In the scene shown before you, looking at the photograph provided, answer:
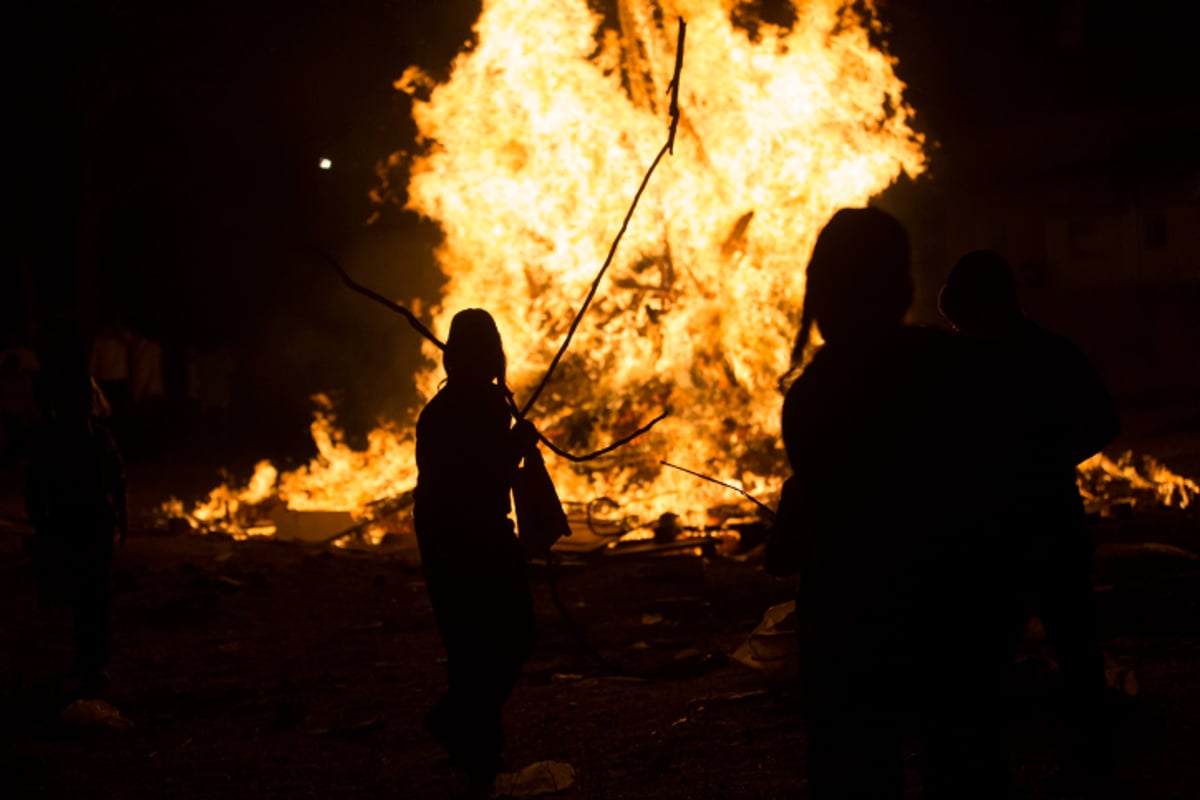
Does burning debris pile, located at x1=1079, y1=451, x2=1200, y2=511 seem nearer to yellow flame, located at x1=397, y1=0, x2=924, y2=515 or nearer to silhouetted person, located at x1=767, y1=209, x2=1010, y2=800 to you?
yellow flame, located at x1=397, y1=0, x2=924, y2=515

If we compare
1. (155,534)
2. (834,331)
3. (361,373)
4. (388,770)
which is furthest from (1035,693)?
(361,373)

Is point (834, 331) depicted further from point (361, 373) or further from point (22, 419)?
point (361, 373)

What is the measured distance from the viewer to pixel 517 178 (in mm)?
11461

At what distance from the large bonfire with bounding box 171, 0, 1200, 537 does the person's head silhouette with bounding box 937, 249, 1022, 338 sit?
678cm

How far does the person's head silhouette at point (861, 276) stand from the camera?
2396mm

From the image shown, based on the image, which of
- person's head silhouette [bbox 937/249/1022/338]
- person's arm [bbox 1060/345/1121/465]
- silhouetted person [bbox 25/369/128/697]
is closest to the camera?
person's arm [bbox 1060/345/1121/465]

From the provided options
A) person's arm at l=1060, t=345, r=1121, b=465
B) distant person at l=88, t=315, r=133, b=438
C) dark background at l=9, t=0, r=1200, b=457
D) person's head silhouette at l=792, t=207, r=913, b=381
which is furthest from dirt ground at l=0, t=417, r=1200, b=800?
dark background at l=9, t=0, r=1200, b=457

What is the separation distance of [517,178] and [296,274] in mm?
16082

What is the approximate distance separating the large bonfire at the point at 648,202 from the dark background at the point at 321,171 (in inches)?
272

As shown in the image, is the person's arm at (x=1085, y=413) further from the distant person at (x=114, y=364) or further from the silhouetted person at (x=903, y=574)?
the distant person at (x=114, y=364)

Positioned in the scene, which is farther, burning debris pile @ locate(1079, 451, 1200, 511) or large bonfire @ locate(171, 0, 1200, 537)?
large bonfire @ locate(171, 0, 1200, 537)

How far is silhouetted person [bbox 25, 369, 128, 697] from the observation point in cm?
564

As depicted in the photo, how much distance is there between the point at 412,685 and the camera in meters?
6.43

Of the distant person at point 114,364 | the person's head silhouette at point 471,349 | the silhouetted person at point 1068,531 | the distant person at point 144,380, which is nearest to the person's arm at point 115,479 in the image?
the person's head silhouette at point 471,349
